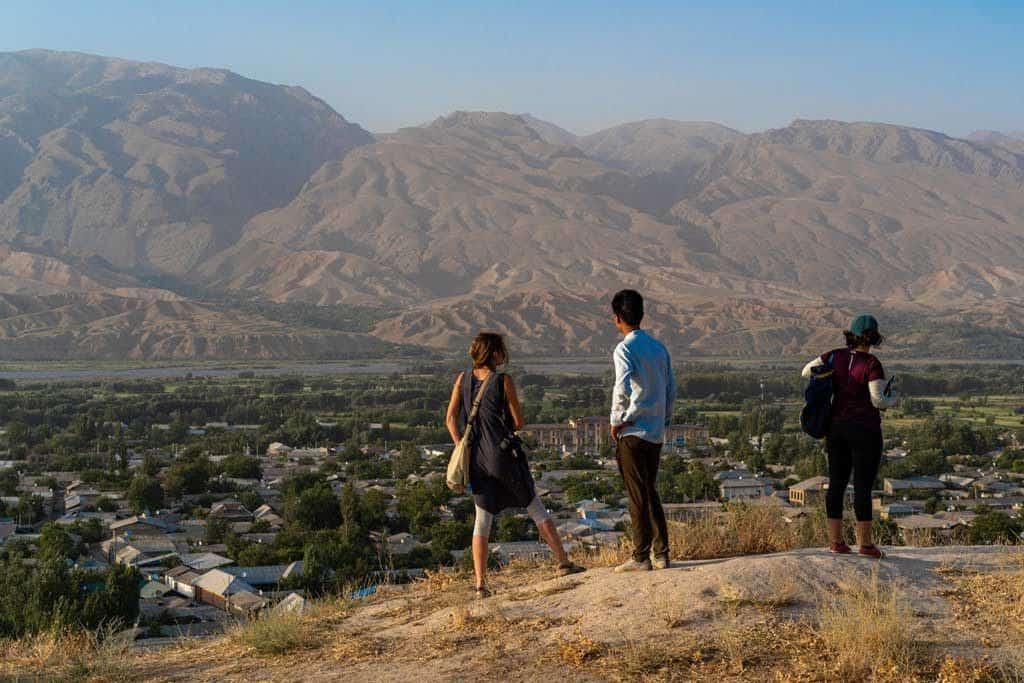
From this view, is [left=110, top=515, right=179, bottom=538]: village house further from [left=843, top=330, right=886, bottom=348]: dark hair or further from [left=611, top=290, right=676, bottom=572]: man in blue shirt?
[left=843, top=330, right=886, bottom=348]: dark hair

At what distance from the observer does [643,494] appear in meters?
8.52

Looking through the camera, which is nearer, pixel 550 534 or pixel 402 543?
pixel 550 534

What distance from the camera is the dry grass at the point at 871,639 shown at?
6.45m

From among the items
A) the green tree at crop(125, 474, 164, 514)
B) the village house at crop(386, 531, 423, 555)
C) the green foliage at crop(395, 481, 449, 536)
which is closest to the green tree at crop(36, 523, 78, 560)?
the village house at crop(386, 531, 423, 555)

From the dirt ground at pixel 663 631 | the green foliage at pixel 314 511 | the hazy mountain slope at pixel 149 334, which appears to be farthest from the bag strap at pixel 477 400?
the hazy mountain slope at pixel 149 334

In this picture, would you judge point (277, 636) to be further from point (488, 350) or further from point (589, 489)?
point (589, 489)

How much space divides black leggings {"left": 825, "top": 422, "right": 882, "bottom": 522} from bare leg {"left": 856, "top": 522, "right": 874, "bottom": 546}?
34mm

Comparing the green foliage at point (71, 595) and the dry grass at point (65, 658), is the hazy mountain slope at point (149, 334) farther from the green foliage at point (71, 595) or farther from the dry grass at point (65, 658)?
the dry grass at point (65, 658)

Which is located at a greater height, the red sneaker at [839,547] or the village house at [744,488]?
the red sneaker at [839,547]

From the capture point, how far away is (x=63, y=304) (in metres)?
140

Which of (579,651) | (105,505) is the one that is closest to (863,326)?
(579,651)

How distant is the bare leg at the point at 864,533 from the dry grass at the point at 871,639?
140cm

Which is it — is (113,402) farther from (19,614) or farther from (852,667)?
(852,667)

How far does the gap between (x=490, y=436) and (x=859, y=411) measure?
7.88 feet
